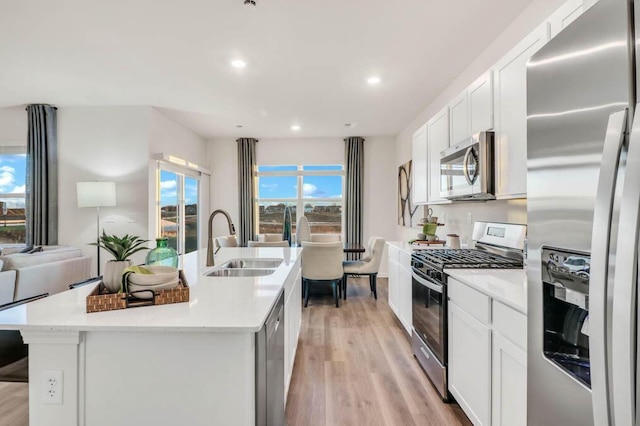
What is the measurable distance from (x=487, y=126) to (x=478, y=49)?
1.20 metres

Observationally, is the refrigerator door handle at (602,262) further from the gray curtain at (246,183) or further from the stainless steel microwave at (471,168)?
the gray curtain at (246,183)

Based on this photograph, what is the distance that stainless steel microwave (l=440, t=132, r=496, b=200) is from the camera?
6.65ft

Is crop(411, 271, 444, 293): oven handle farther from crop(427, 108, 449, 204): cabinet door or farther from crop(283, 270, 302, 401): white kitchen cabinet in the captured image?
crop(283, 270, 302, 401): white kitchen cabinet

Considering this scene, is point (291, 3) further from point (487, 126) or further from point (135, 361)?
point (135, 361)

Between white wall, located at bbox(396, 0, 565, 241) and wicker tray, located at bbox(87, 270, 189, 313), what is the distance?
7.27 feet

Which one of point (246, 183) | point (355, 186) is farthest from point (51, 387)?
point (355, 186)

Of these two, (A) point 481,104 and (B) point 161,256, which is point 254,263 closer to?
(B) point 161,256

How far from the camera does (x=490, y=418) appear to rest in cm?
150

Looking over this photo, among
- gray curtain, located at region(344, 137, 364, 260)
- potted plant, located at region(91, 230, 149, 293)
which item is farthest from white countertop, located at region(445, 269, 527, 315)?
gray curtain, located at region(344, 137, 364, 260)

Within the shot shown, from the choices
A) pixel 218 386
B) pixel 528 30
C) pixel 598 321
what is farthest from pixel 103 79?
pixel 598 321

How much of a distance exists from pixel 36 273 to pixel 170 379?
119 inches

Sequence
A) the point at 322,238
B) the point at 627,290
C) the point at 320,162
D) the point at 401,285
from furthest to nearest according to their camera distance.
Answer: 1. the point at 320,162
2. the point at 322,238
3. the point at 401,285
4. the point at 627,290

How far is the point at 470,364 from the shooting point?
1.68m

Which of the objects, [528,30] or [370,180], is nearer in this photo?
[528,30]
